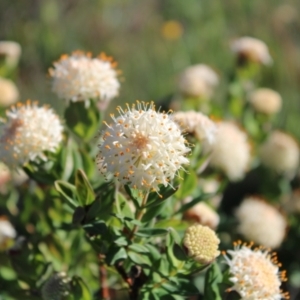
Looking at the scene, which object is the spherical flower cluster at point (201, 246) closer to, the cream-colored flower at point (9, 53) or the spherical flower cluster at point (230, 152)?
the spherical flower cluster at point (230, 152)

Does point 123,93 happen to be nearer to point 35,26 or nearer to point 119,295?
point 35,26

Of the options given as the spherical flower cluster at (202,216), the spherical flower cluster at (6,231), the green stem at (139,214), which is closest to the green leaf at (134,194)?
the green stem at (139,214)

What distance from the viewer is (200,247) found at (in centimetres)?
112

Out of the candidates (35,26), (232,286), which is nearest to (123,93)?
(35,26)

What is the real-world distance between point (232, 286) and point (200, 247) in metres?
0.13

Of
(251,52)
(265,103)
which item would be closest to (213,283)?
(265,103)

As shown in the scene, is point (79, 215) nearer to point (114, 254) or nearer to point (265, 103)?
point (114, 254)

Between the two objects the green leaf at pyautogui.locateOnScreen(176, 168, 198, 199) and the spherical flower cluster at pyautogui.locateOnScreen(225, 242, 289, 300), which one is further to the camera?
the green leaf at pyautogui.locateOnScreen(176, 168, 198, 199)

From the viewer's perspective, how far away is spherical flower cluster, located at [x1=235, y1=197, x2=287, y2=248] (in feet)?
5.50

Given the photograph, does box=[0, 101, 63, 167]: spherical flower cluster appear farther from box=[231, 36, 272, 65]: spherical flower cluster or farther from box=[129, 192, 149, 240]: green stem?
box=[231, 36, 272, 65]: spherical flower cluster

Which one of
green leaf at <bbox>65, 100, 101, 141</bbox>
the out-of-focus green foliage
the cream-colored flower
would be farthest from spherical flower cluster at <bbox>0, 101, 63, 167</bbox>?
the out-of-focus green foliage

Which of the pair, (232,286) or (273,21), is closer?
(232,286)

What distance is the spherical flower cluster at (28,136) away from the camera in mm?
1270

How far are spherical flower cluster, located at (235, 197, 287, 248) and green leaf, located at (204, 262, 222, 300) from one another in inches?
18.9
